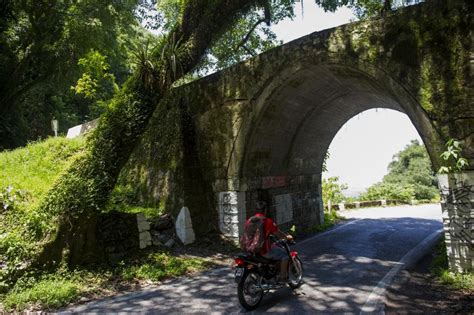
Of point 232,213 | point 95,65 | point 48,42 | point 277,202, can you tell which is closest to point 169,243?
point 232,213

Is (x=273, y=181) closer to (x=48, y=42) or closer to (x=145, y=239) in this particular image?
(x=145, y=239)

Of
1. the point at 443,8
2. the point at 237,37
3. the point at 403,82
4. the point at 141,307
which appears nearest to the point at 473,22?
the point at 443,8

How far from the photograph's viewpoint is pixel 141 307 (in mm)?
5820

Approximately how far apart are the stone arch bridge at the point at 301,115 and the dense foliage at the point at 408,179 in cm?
1279

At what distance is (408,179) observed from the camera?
109 ft

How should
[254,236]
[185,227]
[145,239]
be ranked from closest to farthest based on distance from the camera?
[254,236] → [145,239] → [185,227]

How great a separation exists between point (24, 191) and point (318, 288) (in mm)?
6819

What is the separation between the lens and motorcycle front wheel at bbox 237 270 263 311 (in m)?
5.34

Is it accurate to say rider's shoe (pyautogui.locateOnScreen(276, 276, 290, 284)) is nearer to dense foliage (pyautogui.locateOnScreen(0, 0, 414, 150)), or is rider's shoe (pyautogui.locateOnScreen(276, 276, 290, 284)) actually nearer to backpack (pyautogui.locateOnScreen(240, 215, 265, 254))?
backpack (pyautogui.locateOnScreen(240, 215, 265, 254))

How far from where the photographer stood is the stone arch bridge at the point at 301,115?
22.0ft

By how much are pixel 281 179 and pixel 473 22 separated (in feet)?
22.2

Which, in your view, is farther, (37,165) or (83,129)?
(83,129)

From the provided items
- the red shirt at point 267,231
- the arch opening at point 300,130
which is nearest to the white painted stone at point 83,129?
the arch opening at point 300,130

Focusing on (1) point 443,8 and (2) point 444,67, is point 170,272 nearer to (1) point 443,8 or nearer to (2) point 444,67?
(2) point 444,67
